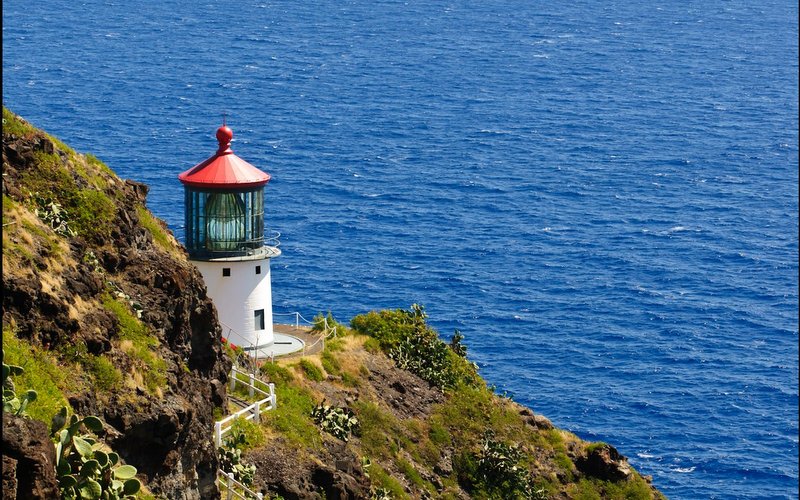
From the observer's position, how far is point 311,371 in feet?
151

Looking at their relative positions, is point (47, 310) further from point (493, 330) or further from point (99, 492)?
point (493, 330)

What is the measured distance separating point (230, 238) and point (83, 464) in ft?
86.7

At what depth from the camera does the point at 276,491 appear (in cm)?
3672

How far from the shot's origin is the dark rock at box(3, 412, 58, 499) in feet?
60.8

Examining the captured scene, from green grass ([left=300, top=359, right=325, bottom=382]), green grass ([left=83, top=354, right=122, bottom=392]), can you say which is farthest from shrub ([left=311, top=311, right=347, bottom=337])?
green grass ([left=83, top=354, right=122, bottom=392])

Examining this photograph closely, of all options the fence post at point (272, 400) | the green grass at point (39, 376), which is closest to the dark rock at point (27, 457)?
the green grass at point (39, 376)

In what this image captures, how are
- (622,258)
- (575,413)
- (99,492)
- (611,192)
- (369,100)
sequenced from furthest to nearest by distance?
(369,100), (611,192), (622,258), (575,413), (99,492)

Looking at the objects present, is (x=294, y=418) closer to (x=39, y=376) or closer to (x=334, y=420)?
(x=334, y=420)

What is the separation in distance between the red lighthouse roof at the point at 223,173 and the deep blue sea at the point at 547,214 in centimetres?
3526

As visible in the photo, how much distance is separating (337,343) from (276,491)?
13089mm

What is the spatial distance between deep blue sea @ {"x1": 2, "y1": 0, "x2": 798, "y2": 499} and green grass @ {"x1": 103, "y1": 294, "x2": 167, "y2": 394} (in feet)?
167

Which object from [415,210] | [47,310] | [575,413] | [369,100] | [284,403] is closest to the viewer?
[47,310]

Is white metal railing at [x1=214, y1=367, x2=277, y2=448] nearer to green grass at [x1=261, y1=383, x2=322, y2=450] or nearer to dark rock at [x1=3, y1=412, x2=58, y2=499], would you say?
green grass at [x1=261, y1=383, x2=322, y2=450]

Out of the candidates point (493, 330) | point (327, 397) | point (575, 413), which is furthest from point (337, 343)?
point (493, 330)
